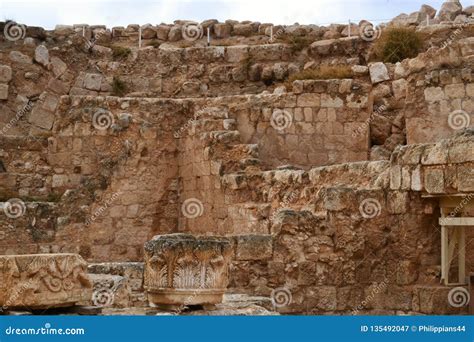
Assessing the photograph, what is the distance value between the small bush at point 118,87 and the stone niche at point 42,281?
12.5m

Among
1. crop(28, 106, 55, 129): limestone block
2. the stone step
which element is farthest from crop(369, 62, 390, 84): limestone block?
crop(28, 106, 55, 129): limestone block

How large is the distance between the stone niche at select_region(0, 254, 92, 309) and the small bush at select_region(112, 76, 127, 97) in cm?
1251

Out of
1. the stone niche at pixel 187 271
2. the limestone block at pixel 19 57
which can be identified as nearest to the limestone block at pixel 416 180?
the stone niche at pixel 187 271

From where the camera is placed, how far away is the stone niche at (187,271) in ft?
27.4

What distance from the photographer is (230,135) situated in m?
15.2

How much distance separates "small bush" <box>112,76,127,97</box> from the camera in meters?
20.6

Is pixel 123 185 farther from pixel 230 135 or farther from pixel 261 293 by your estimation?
pixel 261 293

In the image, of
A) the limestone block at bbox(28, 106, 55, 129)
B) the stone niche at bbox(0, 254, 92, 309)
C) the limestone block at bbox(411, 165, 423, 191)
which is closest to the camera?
the stone niche at bbox(0, 254, 92, 309)

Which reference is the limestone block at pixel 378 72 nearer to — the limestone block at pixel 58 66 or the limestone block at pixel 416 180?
the limestone block at pixel 416 180

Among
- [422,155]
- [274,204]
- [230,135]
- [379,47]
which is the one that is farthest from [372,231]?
[379,47]

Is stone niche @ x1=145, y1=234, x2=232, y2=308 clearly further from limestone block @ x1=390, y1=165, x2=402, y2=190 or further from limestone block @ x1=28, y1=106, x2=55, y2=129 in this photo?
limestone block @ x1=28, y1=106, x2=55, y2=129

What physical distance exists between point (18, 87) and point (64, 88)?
1000 millimetres

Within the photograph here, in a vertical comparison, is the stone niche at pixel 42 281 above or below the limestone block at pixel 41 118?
below

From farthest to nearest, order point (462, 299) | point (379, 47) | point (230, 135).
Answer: point (379, 47), point (230, 135), point (462, 299)
